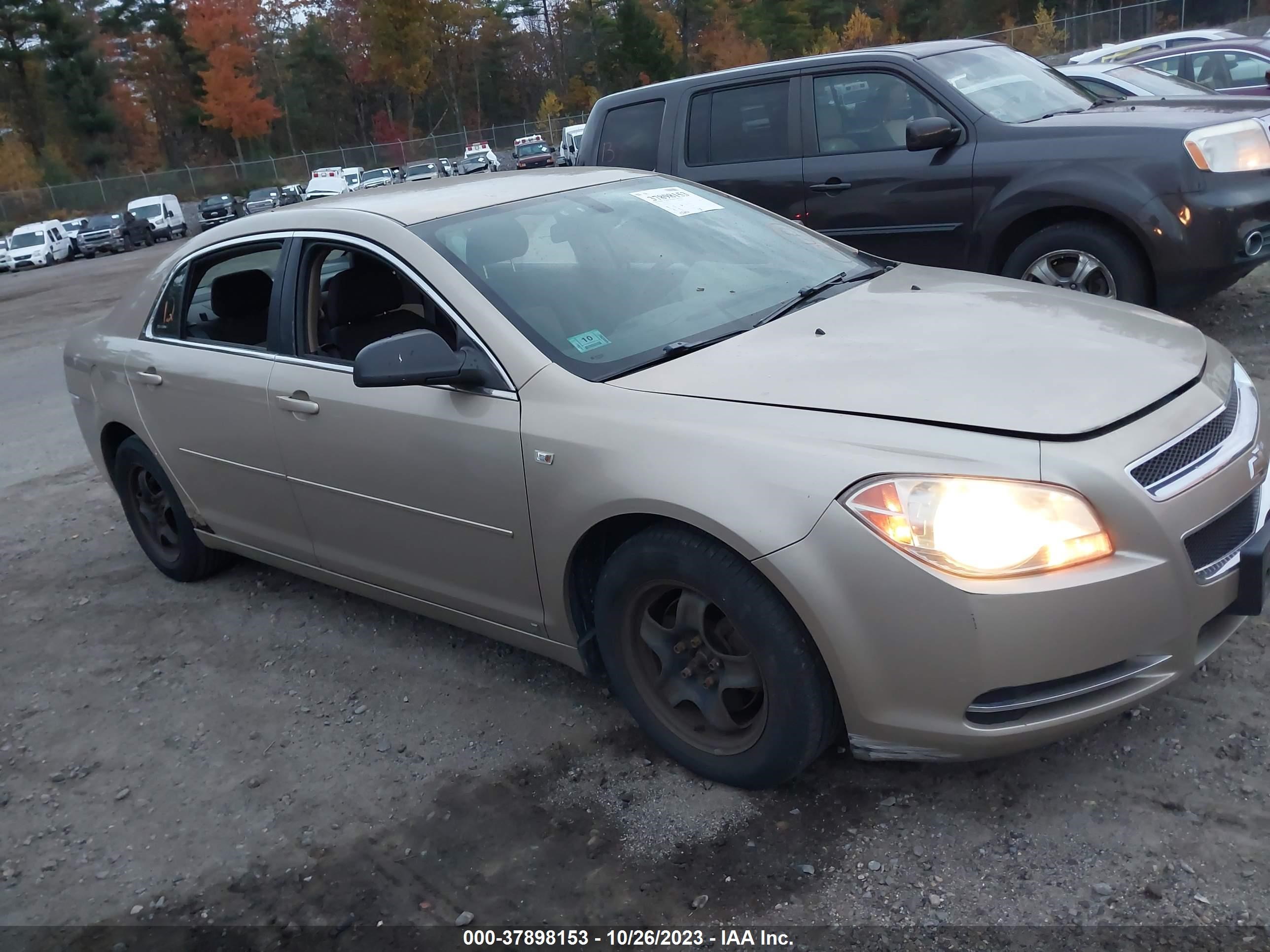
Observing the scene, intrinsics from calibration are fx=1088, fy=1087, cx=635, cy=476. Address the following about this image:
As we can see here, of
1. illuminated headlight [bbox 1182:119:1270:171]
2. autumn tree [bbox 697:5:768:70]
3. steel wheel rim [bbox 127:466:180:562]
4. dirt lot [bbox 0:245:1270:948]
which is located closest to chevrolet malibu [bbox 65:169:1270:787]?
dirt lot [bbox 0:245:1270:948]

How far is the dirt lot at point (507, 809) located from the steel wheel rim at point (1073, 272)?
3.07m

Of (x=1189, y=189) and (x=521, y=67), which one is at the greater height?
(x=521, y=67)

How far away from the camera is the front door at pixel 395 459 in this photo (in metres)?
3.26

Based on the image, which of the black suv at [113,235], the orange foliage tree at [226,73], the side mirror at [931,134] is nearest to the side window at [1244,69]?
the side mirror at [931,134]

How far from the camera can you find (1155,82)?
33.7 feet

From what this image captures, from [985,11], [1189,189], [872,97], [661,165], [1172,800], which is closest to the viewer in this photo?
[1172,800]

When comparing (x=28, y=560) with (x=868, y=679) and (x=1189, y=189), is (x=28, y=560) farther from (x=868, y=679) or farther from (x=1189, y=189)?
(x=1189, y=189)

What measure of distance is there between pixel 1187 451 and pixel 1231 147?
13.3 feet

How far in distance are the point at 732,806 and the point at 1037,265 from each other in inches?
169

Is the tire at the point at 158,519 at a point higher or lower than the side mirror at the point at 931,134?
lower

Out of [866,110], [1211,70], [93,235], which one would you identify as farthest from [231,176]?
[866,110]

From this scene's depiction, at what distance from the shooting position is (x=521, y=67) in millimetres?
75312

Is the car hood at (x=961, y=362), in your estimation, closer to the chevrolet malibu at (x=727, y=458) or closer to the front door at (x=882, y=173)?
the chevrolet malibu at (x=727, y=458)

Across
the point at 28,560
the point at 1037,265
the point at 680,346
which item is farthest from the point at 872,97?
the point at 28,560
